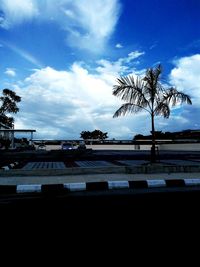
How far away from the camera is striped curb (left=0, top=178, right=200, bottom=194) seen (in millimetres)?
6953

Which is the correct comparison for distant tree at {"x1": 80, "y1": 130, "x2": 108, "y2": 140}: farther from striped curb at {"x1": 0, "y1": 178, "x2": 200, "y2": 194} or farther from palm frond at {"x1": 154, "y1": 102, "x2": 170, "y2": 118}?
striped curb at {"x1": 0, "y1": 178, "x2": 200, "y2": 194}

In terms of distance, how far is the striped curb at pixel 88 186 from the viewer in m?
6.95

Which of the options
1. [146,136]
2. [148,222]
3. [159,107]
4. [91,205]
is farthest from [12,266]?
[146,136]

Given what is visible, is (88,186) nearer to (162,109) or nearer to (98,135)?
(162,109)

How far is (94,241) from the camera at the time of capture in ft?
11.9

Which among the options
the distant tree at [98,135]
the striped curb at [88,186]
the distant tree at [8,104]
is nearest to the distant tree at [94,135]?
the distant tree at [98,135]

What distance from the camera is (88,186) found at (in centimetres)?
738

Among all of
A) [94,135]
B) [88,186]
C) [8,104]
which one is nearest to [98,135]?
[94,135]

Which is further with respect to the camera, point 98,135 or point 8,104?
point 98,135

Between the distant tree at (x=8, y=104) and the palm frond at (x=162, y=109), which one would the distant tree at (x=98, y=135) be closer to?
the distant tree at (x=8, y=104)

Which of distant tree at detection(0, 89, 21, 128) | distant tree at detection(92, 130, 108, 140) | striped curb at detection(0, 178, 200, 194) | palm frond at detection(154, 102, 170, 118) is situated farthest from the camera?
distant tree at detection(92, 130, 108, 140)

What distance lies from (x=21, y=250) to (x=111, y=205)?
249cm

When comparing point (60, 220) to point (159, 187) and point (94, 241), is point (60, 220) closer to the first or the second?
point (94, 241)

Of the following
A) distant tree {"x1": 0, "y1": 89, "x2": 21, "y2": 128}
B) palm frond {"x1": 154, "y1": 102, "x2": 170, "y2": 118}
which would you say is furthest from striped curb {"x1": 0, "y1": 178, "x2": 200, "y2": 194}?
distant tree {"x1": 0, "y1": 89, "x2": 21, "y2": 128}
